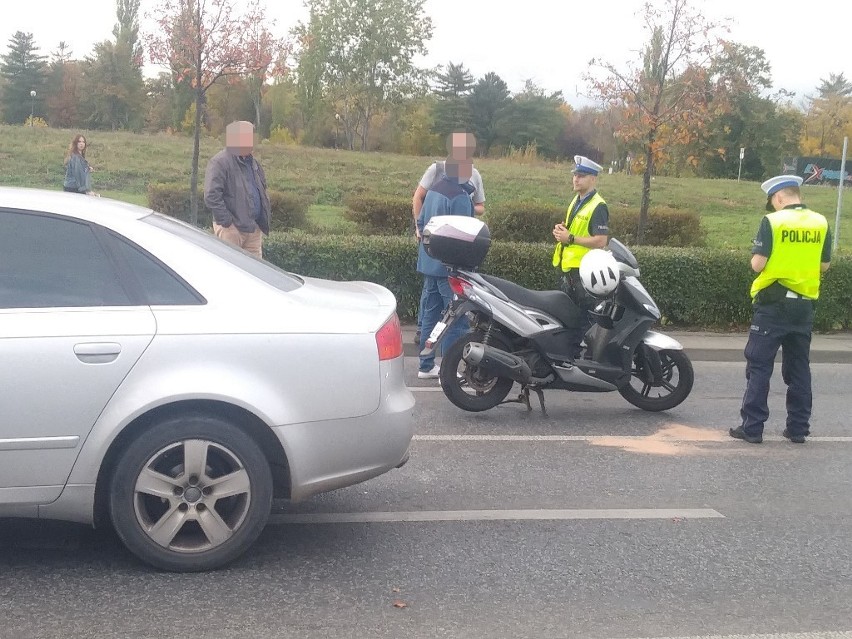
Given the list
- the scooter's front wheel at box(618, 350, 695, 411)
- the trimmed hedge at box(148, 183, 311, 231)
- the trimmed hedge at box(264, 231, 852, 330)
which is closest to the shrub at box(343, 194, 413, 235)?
the trimmed hedge at box(148, 183, 311, 231)

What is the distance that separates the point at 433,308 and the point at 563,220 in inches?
382

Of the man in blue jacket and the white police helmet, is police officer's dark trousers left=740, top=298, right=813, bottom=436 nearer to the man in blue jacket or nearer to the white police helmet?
the white police helmet

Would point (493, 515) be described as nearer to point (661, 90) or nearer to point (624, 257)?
point (624, 257)

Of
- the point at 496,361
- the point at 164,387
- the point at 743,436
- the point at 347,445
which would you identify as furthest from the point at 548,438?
the point at 164,387

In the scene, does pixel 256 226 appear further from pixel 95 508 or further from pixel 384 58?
pixel 384 58

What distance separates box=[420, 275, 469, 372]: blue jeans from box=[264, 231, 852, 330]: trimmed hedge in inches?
89.9

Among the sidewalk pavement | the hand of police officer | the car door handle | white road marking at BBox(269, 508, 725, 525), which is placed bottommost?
white road marking at BBox(269, 508, 725, 525)

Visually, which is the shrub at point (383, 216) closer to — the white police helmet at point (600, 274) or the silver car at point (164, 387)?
the white police helmet at point (600, 274)

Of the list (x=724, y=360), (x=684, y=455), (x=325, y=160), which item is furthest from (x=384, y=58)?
(x=684, y=455)

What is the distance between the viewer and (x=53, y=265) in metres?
3.94

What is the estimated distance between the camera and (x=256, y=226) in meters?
8.63

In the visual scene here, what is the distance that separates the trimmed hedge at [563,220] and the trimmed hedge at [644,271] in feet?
20.3

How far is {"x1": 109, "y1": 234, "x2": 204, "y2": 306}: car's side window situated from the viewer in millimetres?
3988

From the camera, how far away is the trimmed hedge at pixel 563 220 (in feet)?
58.3
